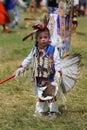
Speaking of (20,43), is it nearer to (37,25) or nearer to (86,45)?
(86,45)

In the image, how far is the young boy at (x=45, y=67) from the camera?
5.15m

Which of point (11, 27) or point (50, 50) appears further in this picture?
point (11, 27)

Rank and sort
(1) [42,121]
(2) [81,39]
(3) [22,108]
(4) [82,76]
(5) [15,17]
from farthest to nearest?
(5) [15,17] < (2) [81,39] < (4) [82,76] < (3) [22,108] < (1) [42,121]

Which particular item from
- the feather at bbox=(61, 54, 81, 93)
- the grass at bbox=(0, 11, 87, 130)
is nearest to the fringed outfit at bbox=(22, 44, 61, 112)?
the feather at bbox=(61, 54, 81, 93)

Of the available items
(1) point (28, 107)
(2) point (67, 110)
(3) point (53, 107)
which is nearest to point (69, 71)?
(3) point (53, 107)

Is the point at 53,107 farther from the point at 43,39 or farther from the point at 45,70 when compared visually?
the point at 43,39

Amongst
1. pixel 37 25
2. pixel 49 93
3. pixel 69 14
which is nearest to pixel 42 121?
pixel 49 93

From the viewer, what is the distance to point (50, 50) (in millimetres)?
5168

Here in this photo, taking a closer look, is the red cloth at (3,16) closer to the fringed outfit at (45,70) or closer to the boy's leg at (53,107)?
the fringed outfit at (45,70)

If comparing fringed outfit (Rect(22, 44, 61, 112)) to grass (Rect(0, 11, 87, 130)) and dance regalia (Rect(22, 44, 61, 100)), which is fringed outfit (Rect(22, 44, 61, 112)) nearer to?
dance regalia (Rect(22, 44, 61, 100))

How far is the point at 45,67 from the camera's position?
517 cm

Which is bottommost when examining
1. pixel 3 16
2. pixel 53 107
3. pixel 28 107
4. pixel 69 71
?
pixel 28 107

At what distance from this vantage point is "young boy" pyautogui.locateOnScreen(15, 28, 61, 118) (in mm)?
5152

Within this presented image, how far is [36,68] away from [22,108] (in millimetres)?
753
